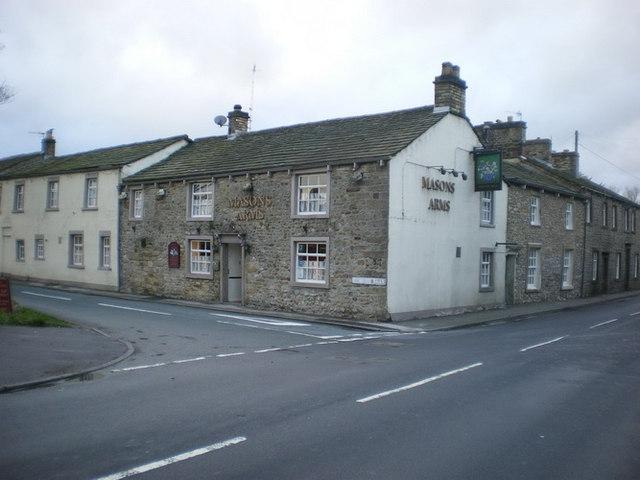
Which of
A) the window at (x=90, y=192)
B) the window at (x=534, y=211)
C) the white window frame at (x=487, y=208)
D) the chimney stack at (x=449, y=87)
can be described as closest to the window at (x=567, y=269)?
the window at (x=534, y=211)

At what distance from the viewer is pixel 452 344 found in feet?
47.3

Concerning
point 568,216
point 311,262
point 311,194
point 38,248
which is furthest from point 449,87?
point 38,248

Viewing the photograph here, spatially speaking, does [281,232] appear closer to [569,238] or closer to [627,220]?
[569,238]

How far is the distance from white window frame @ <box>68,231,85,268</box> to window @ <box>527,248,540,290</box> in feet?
74.8

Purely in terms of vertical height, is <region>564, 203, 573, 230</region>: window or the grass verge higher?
<region>564, 203, 573, 230</region>: window

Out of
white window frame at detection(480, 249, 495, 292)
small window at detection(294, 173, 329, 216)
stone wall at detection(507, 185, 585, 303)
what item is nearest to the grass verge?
small window at detection(294, 173, 329, 216)

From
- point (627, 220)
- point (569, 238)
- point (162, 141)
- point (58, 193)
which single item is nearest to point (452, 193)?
point (569, 238)

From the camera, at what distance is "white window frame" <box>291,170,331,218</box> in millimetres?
20672

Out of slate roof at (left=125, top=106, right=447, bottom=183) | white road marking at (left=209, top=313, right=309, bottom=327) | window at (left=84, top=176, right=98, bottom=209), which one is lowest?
white road marking at (left=209, top=313, right=309, bottom=327)

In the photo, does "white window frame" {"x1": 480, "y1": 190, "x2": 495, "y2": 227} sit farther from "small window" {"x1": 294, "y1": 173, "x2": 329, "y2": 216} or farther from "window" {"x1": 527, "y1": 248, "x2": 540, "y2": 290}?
"small window" {"x1": 294, "y1": 173, "x2": 329, "y2": 216}

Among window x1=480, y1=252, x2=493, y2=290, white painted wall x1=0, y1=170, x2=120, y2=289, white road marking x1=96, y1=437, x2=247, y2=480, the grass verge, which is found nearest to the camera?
white road marking x1=96, y1=437, x2=247, y2=480

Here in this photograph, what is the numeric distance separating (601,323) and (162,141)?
22646 millimetres

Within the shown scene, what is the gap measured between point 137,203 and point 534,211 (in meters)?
19.3

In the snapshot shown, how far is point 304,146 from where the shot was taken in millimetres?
23266
